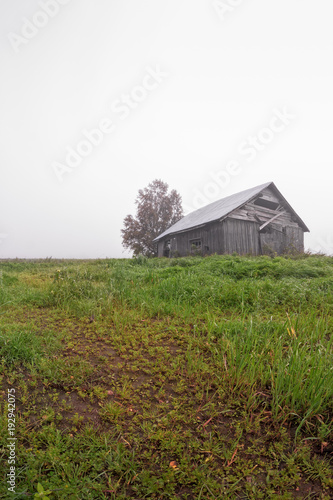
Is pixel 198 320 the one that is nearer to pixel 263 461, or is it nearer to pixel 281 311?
pixel 281 311

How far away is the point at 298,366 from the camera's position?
280cm

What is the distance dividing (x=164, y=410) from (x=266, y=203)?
19.3 m

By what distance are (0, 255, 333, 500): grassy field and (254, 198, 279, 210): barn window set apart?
1619 cm

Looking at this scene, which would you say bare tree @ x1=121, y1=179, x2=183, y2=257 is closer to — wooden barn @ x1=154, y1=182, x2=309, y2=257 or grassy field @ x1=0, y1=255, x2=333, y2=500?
wooden barn @ x1=154, y1=182, x2=309, y2=257

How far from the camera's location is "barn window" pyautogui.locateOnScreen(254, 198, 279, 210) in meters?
19.3

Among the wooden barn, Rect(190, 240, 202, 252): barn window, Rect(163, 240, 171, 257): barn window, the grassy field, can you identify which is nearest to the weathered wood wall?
the wooden barn

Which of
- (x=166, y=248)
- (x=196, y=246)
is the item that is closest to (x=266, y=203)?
(x=196, y=246)

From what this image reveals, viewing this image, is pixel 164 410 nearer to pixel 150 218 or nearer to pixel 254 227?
pixel 254 227

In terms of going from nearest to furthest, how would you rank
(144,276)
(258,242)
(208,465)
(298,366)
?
(208,465) → (298,366) → (144,276) → (258,242)

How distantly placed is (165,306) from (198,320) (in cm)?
80

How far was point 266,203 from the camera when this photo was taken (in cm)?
1983

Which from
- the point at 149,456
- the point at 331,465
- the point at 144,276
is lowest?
the point at 331,465

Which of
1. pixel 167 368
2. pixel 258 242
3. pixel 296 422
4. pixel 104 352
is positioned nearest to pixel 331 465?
pixel 296 422

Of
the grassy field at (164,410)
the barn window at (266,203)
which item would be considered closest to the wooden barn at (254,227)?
the barn window at (266,203)
